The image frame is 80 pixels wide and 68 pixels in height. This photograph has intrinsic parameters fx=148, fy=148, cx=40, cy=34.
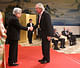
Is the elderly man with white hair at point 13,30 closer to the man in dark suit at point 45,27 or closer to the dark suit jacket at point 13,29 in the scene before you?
the dark suit jacket at point 13,29

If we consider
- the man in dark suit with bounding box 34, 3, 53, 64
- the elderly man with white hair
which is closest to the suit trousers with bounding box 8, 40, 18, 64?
the elderly man with white hair

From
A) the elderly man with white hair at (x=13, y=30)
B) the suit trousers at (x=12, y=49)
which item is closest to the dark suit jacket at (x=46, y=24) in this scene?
the elderly man with white hair at (x=13, y=30)

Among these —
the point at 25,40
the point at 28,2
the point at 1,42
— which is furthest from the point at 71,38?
the point at 1,42

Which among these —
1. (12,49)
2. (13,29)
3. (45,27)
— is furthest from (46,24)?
(12,49)

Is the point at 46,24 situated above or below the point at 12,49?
above

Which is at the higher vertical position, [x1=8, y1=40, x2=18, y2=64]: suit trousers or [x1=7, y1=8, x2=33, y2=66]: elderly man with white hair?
[x1=7, y1=8, x2=33, y2=66]: elderly man with white hair

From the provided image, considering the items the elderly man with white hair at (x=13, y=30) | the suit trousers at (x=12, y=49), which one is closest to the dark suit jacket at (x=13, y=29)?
the elderly man with white hair at (x=13, y=30)

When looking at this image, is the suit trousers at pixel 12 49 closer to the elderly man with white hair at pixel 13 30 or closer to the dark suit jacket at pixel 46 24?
the elderly man with white hair at pixel 13 30

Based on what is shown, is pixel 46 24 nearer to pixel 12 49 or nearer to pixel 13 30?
pixel 13 30

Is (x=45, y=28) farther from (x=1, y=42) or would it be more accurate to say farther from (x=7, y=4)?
(x=7, y=4)

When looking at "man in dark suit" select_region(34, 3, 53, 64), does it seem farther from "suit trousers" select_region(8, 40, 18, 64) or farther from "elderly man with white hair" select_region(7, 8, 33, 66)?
"suit trousers" select_region(8, 40, 18, 64)

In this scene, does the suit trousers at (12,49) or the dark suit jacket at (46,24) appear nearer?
the suit trousers at (12,49)

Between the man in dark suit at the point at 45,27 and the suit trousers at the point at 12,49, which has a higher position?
the man in dark suit at the point at 45,27

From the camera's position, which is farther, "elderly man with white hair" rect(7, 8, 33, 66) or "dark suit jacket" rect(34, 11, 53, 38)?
"dark suit jacket" rect(34, 11, 53, 38)
